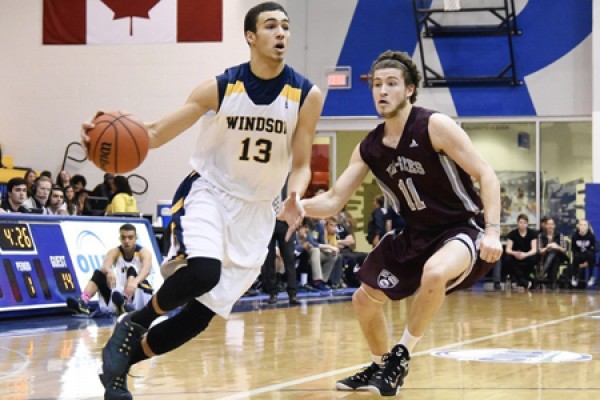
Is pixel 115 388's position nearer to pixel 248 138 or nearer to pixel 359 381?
pixel 248 138

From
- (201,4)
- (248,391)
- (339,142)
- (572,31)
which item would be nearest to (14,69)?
(201,4)

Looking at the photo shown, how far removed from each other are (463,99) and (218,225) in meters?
16.0

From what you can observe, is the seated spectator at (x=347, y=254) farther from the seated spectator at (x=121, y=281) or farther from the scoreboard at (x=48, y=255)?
the seated spectator at (x=121, y=281)

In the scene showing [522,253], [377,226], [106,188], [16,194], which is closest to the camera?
[16,194]

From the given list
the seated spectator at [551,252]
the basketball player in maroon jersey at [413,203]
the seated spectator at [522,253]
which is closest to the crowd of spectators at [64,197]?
the basketball player in maroon jersey at [413,203]

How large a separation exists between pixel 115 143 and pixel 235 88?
2.42 ft

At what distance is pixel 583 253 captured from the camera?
18.1m

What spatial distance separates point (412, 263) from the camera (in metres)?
5.54

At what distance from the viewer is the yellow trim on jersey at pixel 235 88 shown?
5.06 m

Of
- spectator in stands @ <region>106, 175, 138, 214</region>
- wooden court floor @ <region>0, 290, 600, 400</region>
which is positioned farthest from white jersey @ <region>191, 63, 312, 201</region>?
spectator in stands @ <region>106, 175, 138, 214</region>

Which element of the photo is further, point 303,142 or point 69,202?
point 69,202

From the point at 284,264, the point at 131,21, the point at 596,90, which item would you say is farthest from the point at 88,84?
the point at 596,90

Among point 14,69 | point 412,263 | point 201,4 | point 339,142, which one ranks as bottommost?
point 412,263

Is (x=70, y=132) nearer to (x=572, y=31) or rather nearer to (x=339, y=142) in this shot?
(x=339, y=142)
